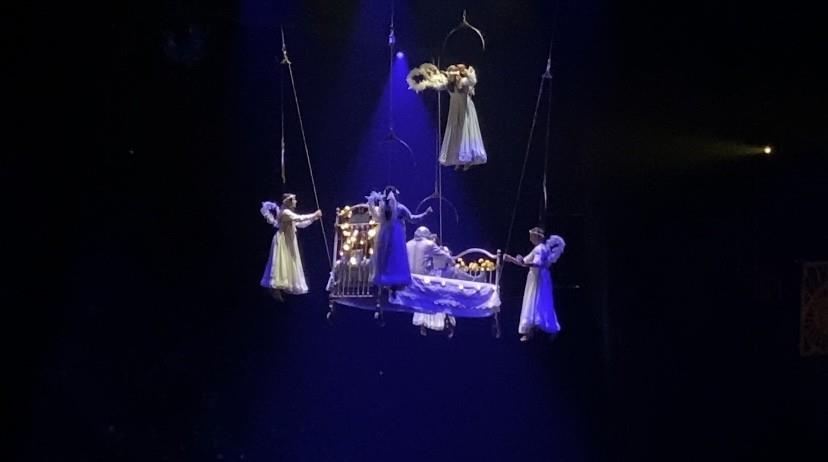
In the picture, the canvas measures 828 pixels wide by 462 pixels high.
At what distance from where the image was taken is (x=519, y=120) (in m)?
6.27

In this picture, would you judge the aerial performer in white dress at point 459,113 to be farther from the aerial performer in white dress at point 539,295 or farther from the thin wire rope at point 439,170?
the thin wire rope at point 439,170

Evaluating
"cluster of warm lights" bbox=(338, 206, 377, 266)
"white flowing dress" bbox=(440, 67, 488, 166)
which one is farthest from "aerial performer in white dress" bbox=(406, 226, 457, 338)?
"white flowing dress" bbox=(440, 67, 488, 166)

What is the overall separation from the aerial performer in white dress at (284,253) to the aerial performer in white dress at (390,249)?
0.46 meters

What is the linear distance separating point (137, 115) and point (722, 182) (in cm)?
343

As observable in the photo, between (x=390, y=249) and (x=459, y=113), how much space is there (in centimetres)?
77

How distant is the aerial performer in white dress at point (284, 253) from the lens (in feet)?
16.4

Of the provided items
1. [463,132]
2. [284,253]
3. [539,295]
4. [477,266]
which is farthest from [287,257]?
[539,295]

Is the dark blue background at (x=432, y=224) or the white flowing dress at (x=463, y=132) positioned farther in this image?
the dark blue background at (x=432, y=224)

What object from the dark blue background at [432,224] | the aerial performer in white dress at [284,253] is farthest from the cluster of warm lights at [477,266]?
the dark blue background at [432,224]

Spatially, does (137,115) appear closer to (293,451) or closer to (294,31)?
(294,31)

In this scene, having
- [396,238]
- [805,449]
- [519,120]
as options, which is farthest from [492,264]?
[805,449]

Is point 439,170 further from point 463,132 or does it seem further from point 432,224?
point 463,132

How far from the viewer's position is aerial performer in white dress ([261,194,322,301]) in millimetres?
5012

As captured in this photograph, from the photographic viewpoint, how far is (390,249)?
4.69 metres
